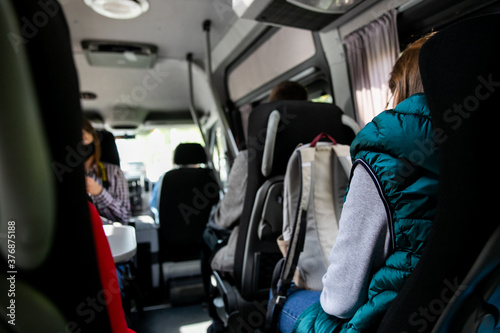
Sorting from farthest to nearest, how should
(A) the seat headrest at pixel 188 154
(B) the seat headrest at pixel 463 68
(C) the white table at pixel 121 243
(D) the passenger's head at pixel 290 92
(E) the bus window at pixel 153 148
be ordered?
(E) the bus window at pixel 153 148
(A) the seat headrest at pixel 188 154
(D) the passenger's head at pixel 290 92
(C) the white table at pixel 121 243
(B) the seat headrest at pixel 463 68

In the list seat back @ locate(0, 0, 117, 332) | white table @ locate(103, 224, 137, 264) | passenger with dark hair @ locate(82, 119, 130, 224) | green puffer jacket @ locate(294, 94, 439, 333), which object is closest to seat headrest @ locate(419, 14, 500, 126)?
green puffer jacket @ locate(294, 94, 439, 333)

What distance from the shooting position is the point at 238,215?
208 cm

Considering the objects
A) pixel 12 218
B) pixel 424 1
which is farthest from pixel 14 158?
pixel 424 1

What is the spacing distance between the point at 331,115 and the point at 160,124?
504 centimetres

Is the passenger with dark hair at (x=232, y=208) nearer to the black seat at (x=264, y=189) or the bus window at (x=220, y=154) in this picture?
the black seat at (x=264, y=189)

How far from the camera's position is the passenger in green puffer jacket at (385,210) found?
73cm

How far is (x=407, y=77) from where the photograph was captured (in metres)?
0.93

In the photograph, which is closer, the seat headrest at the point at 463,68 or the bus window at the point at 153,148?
the seat headrest at the point at 463,68

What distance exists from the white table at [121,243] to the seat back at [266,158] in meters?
0.61

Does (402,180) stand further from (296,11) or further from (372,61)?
(296,11)

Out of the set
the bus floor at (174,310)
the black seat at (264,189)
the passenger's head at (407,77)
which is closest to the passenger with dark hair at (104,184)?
the bus floor at (174,310)

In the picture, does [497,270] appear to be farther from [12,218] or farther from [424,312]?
[12,218]

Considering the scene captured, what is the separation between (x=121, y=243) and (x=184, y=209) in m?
2.05

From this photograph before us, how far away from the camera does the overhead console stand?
6.79ft
